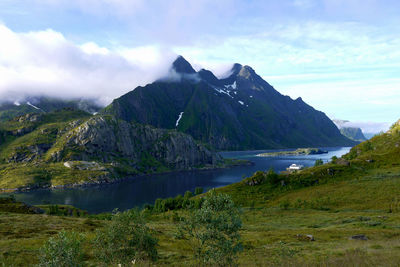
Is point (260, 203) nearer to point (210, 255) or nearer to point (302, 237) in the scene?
point (302, 237)

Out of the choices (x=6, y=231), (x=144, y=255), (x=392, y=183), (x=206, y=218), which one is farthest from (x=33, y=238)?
(x=392, y=183)

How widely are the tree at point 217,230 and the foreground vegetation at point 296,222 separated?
4.32ft

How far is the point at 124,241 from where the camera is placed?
25.4 m

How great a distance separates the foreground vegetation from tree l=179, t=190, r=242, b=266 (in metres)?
1.32

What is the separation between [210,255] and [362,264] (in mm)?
12167

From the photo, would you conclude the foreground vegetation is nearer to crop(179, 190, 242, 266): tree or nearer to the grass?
the grass

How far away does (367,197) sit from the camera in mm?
92562

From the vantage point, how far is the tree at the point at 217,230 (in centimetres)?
2161

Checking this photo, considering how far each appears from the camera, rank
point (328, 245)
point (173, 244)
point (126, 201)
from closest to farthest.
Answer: point (328, 245)
point (173, 244)
point (126, 201)

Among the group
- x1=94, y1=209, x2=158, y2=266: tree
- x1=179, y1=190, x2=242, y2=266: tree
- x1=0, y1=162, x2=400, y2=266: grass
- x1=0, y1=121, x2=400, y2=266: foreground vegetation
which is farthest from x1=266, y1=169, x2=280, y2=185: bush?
x1=179, y1=190, x2=242, y2=266: tree

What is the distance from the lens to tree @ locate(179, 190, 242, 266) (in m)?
21.6

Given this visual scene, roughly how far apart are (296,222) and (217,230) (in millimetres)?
61419

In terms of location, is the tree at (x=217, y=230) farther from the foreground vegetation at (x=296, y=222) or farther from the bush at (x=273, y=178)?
the bush at (x=273, y=178)

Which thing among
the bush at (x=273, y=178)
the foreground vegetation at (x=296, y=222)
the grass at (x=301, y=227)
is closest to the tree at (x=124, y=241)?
the foreground vegetation at (x=296, y=222)
